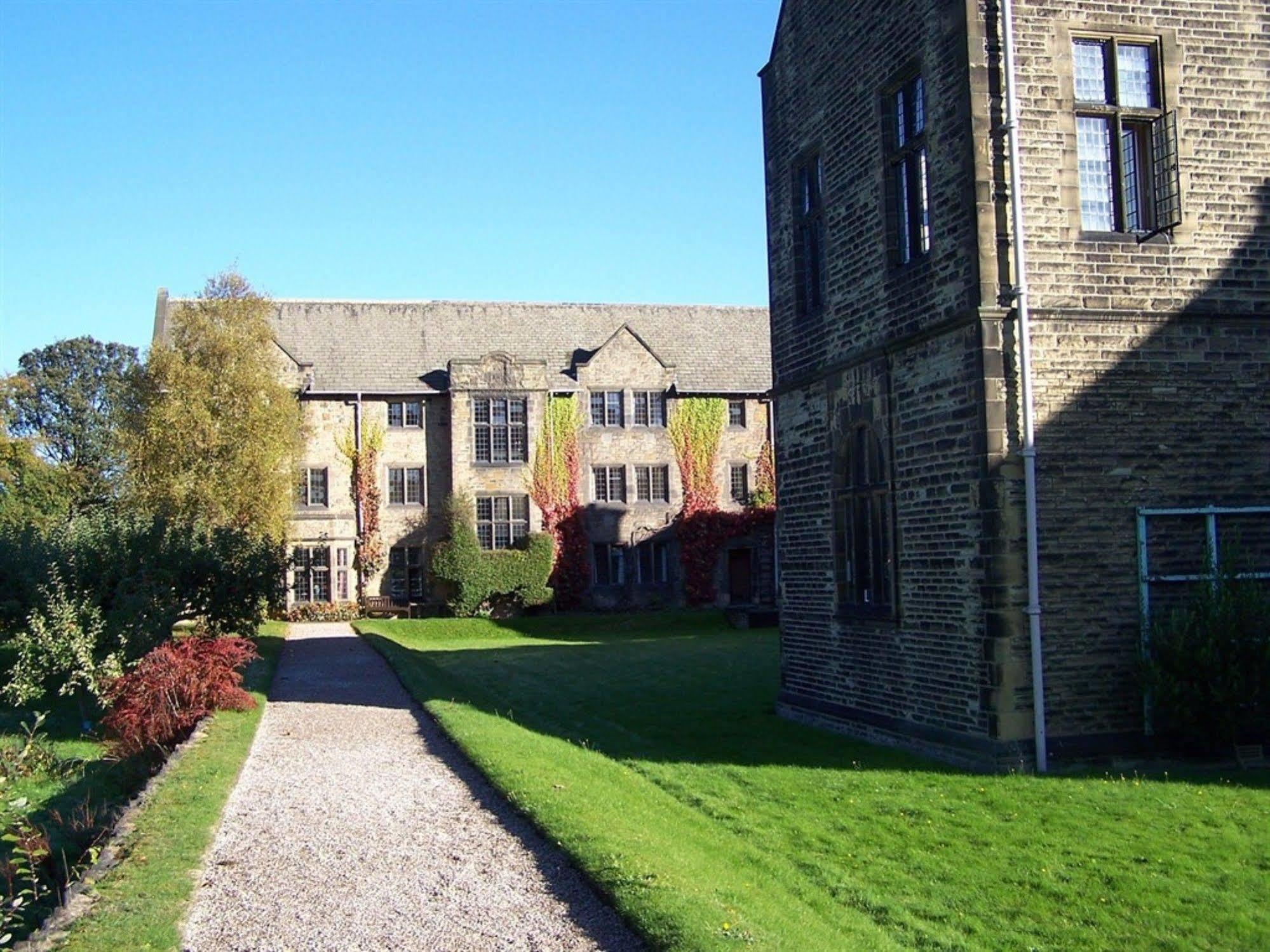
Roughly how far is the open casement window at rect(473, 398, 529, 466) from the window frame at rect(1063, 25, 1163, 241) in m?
32.1

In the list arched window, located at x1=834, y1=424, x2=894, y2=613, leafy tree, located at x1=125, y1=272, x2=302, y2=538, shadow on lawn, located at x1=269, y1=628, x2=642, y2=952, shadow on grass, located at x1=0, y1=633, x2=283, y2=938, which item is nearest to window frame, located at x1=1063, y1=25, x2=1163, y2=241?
arched window, located at x1=834, y1=424, x2=894, y2=613

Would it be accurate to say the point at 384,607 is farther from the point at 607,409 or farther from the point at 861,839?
the point at 861,839

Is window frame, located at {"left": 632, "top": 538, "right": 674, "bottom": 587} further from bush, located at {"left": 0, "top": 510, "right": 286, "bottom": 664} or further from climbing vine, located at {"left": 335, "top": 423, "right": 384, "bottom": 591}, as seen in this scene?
bush, located at {"left": 0, "top": 510, "right": 286, "bottom": 664}

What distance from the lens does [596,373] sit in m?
45.2

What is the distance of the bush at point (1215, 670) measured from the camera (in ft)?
39.2

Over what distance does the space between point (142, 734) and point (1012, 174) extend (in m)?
12.6

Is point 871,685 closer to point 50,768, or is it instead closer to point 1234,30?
point 1234,30

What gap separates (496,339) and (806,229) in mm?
30156

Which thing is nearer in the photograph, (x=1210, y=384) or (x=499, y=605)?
(x=1210, y=384)

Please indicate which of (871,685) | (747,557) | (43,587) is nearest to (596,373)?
(747,557)

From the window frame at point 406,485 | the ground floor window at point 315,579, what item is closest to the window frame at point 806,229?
the window frame at point 406,485

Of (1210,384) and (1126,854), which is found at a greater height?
(1210,384)

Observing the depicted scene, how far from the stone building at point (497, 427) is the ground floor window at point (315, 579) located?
5 cm

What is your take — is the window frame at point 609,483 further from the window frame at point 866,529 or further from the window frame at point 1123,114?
the window frame at point 1123,114
